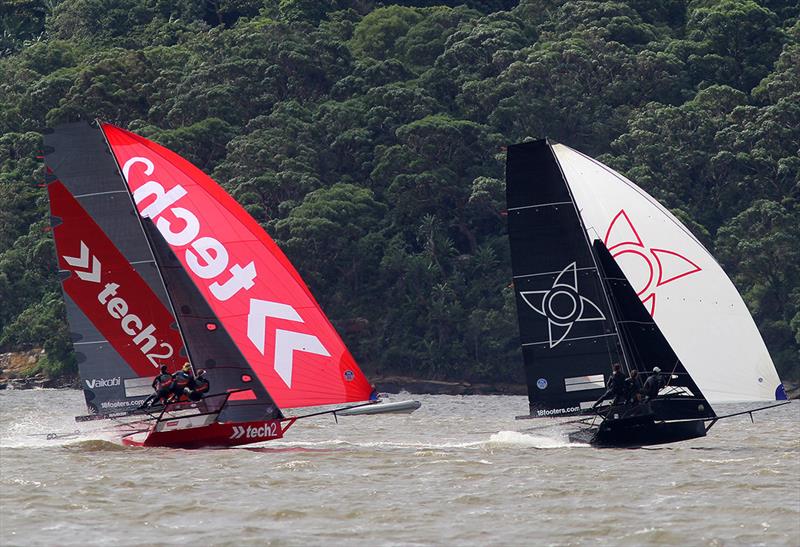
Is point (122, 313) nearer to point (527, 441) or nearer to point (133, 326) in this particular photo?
point (133, 326)

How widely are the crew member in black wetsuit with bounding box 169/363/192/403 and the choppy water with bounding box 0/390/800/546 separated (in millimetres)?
815

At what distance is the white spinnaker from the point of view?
22.7 meters

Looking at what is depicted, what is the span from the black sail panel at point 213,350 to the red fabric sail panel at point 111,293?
1.35m

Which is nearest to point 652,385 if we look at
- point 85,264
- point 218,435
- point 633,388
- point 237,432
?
point 633,388

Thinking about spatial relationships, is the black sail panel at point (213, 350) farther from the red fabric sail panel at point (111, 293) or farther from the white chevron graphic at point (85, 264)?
the white chevron graphic at point (85, 264)

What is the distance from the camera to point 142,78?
69.6 m

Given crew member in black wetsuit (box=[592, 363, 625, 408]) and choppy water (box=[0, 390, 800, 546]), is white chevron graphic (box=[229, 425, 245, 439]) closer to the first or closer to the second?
choppy water (box=[0, 390, 800, 546])

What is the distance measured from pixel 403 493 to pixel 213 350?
5747 millimetres

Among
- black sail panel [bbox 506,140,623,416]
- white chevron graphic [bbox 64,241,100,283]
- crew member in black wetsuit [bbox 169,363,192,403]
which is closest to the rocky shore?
white chevron graphic [bbox 64,241,100,283]

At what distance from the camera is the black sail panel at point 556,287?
23.2 meters

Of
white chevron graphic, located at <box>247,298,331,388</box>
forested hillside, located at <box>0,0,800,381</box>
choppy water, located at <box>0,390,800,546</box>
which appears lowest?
choppy water, located at <box>0,390,800,546</box>

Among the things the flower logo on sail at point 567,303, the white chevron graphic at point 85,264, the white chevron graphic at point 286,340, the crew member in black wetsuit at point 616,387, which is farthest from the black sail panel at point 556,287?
the white chevron graphic at point 85,264

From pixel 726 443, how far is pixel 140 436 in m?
9.14

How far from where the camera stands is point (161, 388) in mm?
22828
